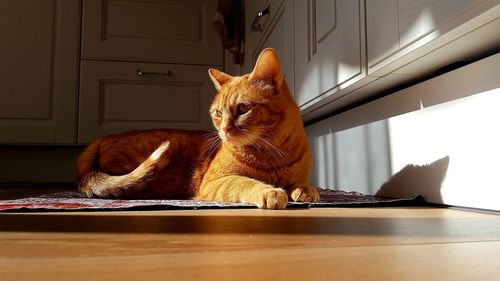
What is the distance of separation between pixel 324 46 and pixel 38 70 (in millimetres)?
1697

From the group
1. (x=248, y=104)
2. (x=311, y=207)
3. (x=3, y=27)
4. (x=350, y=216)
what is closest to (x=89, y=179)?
(x=248, y=104)

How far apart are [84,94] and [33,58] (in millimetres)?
331

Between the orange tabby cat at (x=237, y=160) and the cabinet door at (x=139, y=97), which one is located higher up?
the cabinet door at (x=139, y=97)

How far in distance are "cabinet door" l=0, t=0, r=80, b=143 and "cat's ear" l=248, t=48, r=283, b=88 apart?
1.52 m

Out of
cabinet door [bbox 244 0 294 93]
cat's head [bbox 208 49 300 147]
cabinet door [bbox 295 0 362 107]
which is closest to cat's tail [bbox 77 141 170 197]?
cat's head [bbox 208 49 300 147]

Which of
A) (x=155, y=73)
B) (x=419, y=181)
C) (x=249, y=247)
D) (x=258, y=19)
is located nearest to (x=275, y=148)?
(x=419, y=181)

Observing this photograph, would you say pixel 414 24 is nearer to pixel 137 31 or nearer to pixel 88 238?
pixel 88 238

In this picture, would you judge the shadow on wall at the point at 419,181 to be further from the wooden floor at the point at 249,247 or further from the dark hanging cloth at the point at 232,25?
the dark hanging cloth at the point at 232,25

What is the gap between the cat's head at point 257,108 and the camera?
3.15 ft

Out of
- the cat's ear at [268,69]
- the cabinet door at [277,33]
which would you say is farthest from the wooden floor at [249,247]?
the cabinet door at [277,33]

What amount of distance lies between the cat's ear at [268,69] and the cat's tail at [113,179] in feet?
1.10

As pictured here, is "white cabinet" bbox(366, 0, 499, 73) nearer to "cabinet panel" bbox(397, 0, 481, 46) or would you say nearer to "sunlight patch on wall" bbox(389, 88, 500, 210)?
"cabinet panel" bbox(397, 0, 481, 46)

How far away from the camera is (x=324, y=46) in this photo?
1.14 metres

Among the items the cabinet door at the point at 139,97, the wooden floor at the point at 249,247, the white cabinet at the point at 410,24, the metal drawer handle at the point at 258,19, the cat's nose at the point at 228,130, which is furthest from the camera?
the cabinet door at the point at 139,97
